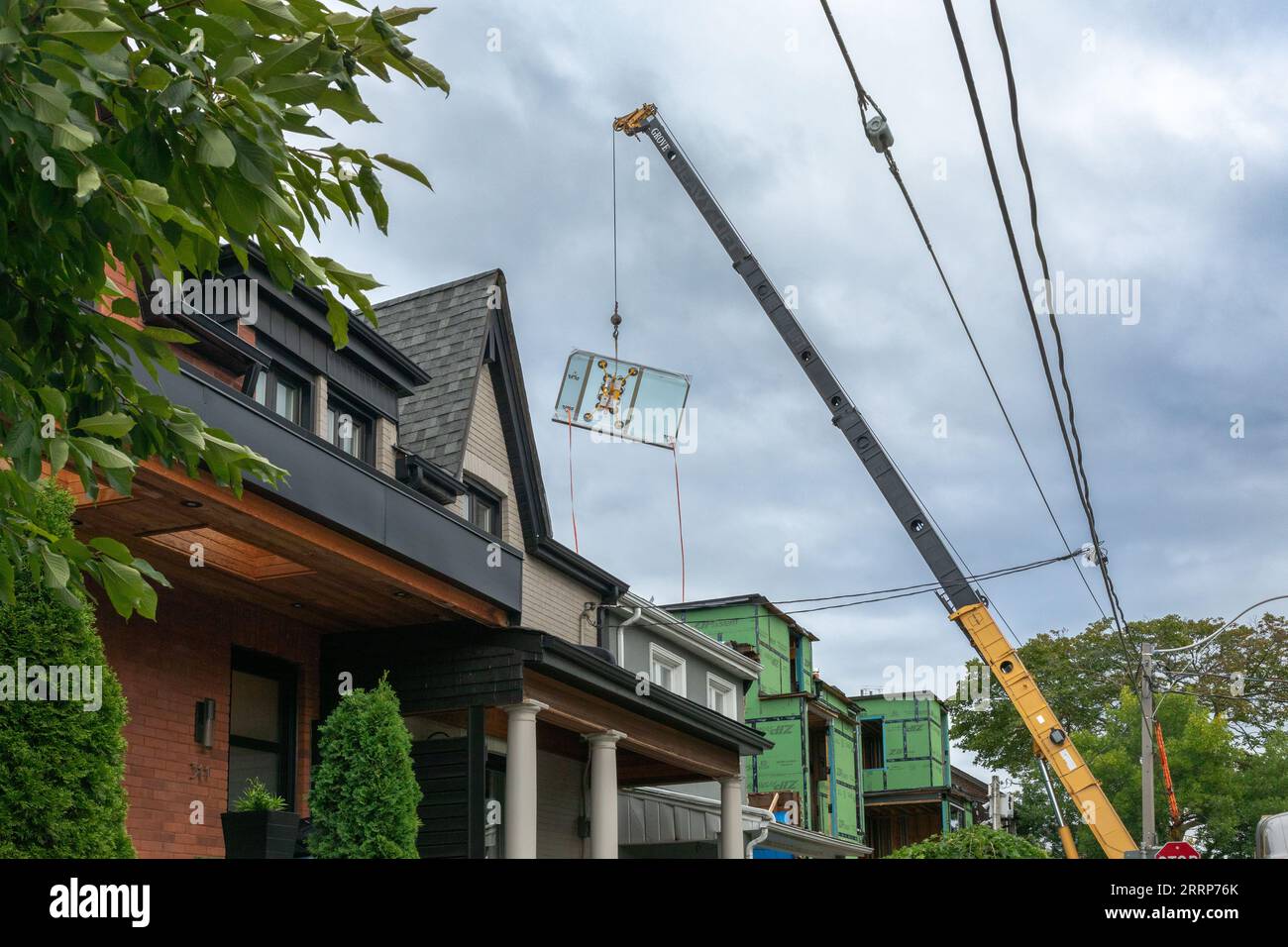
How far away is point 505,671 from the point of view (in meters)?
15.0

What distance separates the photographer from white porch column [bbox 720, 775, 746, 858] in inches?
829

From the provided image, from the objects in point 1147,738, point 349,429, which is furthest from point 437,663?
point 1147,738

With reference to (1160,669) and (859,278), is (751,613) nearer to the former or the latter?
(859,278)

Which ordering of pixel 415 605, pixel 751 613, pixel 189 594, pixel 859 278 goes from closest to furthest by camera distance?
pixel 189 594
pixel 415 605
pixel 859 278
pixel 751 613

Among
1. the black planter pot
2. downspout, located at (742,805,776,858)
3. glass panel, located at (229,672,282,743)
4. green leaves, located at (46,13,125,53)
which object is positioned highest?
green leaves, located at (46,13,125,53)

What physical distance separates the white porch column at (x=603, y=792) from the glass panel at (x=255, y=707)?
179 inches

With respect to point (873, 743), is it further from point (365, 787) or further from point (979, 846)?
point (365, 787)

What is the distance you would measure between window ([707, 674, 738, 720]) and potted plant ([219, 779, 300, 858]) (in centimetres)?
1573

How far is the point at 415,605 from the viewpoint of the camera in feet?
47.9

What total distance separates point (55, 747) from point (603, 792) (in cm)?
1020

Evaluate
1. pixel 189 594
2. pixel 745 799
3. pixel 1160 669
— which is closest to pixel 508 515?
pixel 189 594

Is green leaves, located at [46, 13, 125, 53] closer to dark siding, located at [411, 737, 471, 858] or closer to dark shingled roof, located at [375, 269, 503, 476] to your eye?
dark siding, located at [411, 737, 471, 858]

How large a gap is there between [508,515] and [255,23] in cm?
1617

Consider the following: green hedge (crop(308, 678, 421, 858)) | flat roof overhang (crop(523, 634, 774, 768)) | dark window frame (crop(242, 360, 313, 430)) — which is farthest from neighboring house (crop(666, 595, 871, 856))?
green hedge (crop(308, 678, 421, 858))
